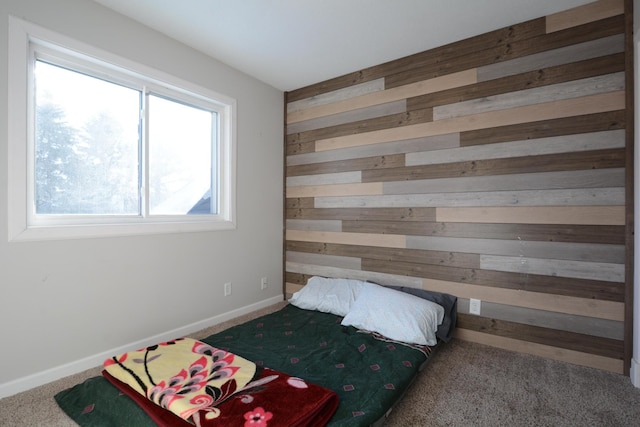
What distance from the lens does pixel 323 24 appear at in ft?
7.41

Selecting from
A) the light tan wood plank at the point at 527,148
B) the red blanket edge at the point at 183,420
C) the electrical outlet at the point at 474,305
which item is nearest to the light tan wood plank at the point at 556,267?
the electrical outlet at the point at 474,305

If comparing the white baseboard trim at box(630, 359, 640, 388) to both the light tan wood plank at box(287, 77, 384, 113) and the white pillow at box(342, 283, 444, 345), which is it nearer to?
the white pillow at box(342, 283, 444, 345)

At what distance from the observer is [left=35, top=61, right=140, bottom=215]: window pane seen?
6.29ft

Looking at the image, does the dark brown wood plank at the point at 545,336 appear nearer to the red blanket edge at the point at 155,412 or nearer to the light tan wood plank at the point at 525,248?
the light tan wood plank at the point at 525,248

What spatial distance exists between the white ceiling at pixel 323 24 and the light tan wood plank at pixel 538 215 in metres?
1.34

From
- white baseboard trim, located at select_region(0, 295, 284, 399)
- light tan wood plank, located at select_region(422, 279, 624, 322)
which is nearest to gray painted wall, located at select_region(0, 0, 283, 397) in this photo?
white baseboard trim, located at select_region(0, 295, 284, 399)

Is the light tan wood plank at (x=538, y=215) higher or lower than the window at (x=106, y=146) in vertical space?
lower

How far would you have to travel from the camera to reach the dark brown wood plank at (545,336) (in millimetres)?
1966

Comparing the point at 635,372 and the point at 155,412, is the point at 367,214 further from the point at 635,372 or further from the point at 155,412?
the point at 155,412

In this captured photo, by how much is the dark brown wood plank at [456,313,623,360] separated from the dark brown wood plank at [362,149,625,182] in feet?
3.62

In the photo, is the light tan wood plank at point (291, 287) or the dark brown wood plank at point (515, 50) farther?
the light tan wood plank at point (291, 287)

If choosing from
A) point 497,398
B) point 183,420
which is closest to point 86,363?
point 183,420

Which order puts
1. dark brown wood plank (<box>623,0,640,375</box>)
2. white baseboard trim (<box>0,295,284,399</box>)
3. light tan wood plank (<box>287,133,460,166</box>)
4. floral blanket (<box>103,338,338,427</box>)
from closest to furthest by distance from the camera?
floral blanket (<box>103,338,338,427</box>) → white baseboard trim (<box>0,295,284,399</box>) → dark brown wood plank (<box>623,0,640,375</box>) → light tan wood plank (<box>287,133,460,166</box>)

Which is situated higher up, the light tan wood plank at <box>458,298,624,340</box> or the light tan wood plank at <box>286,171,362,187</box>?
the light tan wood plank at <box>286,171,362,187</box>
